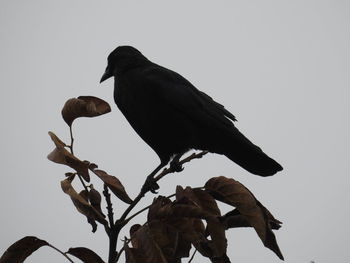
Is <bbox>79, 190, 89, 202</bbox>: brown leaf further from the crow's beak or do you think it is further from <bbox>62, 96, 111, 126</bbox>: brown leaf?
the crow's beak

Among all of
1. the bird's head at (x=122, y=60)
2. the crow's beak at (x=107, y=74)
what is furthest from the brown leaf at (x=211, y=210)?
the crow's beak at (x=107, y=74)

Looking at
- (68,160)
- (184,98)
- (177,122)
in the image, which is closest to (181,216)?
(68,160)

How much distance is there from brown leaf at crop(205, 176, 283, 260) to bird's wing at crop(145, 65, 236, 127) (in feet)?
6.42

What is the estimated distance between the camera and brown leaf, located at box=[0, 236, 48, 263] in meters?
1.57

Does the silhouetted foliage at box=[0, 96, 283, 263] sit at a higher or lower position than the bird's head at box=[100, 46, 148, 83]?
lower

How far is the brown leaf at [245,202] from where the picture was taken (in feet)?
4.87

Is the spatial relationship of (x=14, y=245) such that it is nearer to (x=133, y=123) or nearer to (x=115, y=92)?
(x=133, y=123)

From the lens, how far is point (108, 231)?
1556 millimetres

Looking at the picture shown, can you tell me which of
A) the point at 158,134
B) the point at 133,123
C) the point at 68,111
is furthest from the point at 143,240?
the point at 133,123

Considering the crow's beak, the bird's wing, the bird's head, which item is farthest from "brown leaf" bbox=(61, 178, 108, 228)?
the crow's beak

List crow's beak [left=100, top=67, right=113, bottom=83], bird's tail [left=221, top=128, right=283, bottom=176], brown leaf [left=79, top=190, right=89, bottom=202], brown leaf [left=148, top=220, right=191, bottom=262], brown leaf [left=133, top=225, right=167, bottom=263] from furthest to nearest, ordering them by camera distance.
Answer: crow's beak [left=100, top=67, right=113, bottom=83] < bird's tail [left=221, top=128, right=283, bottom=176] < brown leaf [left=79, top=190, right=89, bottom=202] < brown leaf [left=148, top=220, right=191, bottom=262] < brown leaf [left=133, top=225, right=167, bottom=263]

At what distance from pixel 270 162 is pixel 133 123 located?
1.21 m

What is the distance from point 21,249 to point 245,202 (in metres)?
0.86

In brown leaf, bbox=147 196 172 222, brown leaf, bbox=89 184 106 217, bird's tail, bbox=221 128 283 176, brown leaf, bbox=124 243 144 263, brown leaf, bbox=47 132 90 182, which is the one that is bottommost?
brown leaf, bbox=124 243 144 263
